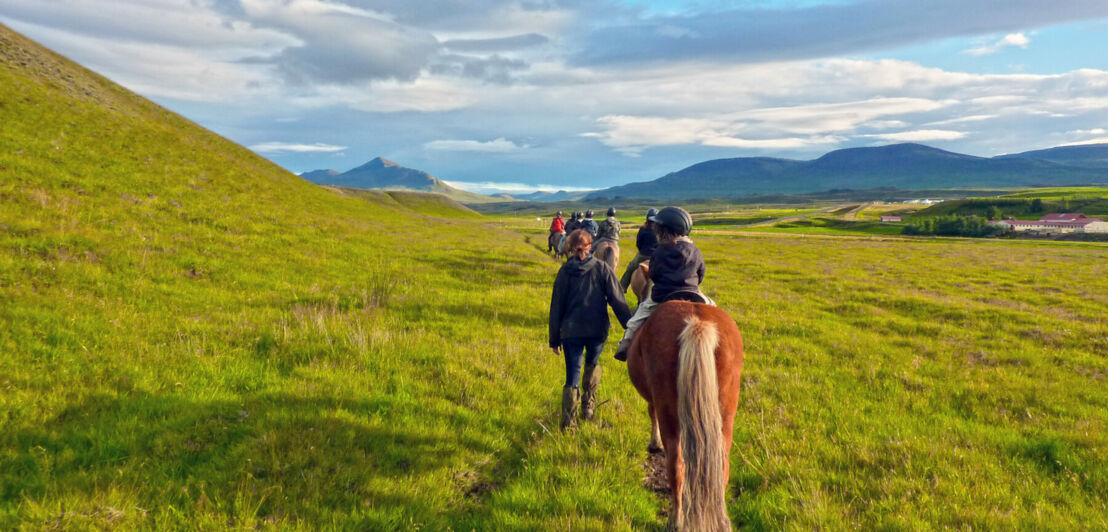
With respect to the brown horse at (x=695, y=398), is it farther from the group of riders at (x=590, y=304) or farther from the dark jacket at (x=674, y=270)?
the group of riders at (x=590, y=304)

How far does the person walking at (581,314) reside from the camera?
6.12 metres

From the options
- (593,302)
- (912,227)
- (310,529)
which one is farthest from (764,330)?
(912,227)

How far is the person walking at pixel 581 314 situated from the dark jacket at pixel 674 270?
2.77 feet

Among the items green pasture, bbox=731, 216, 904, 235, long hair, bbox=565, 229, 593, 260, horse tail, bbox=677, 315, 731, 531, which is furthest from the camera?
green pasture, bbox=731, 216, 904, 235

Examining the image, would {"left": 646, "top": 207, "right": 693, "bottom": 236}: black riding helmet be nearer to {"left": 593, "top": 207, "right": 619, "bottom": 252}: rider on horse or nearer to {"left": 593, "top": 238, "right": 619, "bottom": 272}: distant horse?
{"left": 593, "top": 238, "right": 619, "bottom": 272}: distant horse

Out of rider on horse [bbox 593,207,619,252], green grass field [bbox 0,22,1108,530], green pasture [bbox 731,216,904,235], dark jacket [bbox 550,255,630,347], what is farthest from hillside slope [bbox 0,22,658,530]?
A: green pasture [bbox 731,216,904,235]

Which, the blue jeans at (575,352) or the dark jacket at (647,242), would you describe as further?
the dark jacket at (647,242)

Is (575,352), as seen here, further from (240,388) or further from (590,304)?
(240,388)

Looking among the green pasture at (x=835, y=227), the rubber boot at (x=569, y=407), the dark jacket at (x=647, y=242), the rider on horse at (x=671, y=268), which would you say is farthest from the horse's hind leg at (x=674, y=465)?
the green pasture at (x=835, y=227)

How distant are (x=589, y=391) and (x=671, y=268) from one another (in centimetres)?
222

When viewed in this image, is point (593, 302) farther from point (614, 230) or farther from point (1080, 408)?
point (1080, 408)

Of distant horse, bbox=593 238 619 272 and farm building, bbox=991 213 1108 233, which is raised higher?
distant horse, bbox=593 238 619 272

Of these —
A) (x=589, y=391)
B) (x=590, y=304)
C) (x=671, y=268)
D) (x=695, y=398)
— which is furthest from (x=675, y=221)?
(x=589, y=391)

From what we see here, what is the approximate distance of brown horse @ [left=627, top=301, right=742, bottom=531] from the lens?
3863 mm
